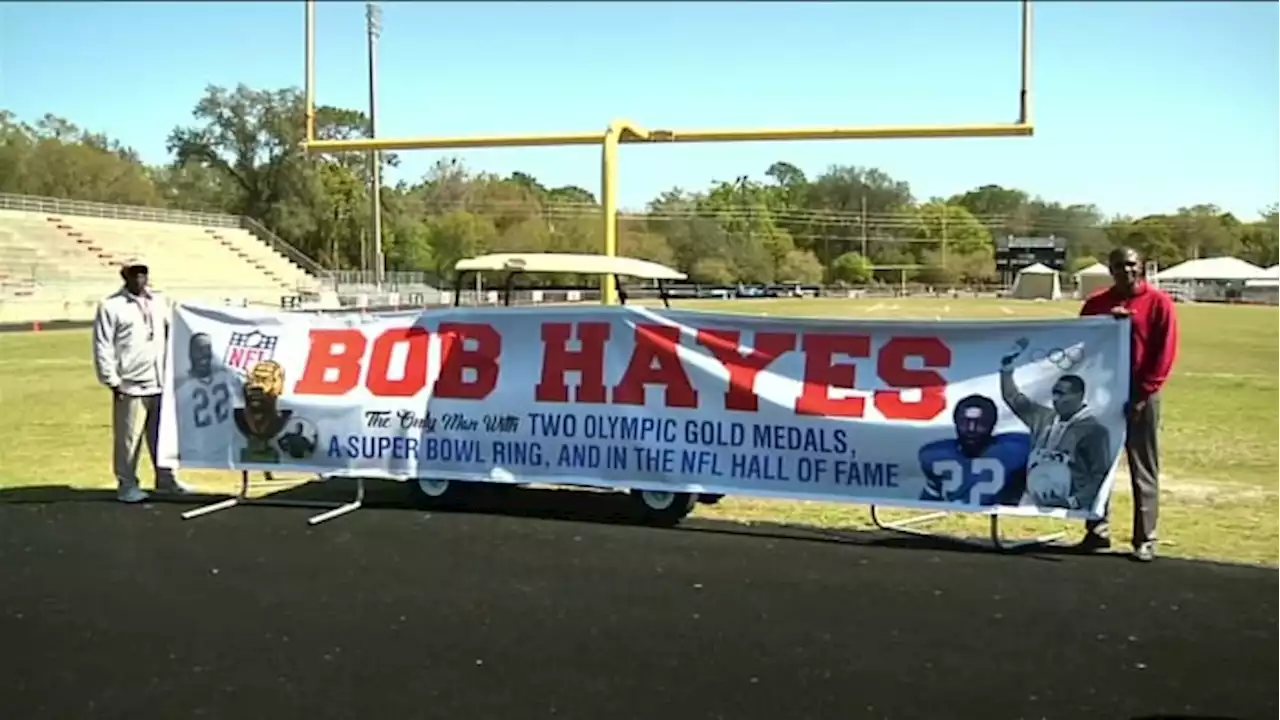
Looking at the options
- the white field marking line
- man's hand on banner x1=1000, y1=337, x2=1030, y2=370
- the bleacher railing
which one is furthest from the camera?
the bleacher railing

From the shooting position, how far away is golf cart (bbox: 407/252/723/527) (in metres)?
8.41

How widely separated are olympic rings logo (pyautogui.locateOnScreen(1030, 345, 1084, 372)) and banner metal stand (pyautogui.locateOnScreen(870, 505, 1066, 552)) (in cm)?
103

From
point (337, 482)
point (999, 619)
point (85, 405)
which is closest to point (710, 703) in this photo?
point (999, 619)

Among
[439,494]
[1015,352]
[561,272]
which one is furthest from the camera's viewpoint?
[561,272]

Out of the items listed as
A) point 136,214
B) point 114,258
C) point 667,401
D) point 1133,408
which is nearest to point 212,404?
point 667,401

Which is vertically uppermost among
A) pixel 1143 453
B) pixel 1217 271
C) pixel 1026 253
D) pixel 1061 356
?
pixel 1026 253

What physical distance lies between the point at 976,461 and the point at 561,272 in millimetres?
3698

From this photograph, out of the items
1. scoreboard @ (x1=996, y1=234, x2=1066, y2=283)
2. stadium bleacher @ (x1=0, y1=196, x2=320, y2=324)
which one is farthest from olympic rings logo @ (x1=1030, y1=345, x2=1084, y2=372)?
scoreboard @ (x1=996, y1=234, x2=1066, y2=283)

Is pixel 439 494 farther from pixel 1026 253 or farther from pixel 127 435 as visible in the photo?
pixel 1026 253

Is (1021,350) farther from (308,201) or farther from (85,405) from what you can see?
(308,201)

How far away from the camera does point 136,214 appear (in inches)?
2359

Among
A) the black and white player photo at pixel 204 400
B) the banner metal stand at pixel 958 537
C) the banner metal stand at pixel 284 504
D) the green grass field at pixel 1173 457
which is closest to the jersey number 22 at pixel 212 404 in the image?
the black and white player photo at pixel 204 400

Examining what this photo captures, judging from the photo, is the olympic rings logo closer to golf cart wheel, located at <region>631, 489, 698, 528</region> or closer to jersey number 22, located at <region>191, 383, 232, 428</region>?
golf cart wheel, located at <region>631, 489, 698, 528</region>

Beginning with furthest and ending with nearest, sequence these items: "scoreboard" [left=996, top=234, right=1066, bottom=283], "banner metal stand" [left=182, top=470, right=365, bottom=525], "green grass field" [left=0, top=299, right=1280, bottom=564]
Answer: "scoreboard" [left=996, top=234, right=1066, bottom=283] → "banner metal stand" [left=182, top=470, right=365, bottom=525] → "green grass field" [left=0, top=299, right=1280, bottom=564]
